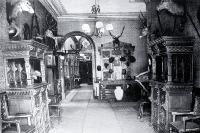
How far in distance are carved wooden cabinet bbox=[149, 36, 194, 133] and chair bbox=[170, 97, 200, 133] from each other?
236 mm

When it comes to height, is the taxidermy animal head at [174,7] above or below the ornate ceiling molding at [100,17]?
below

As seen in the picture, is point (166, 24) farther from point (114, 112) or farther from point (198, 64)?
point (114, 112)

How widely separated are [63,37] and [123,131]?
22.1 feet

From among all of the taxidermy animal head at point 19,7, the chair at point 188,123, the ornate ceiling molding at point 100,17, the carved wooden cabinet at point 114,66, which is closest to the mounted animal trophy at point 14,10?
the taxidermy animal head at point 19,7

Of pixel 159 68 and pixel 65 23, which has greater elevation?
pixel 65 23

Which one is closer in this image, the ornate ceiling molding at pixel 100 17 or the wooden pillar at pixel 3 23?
the wooden pillar at pixel 3 23

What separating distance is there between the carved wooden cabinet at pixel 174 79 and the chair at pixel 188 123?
236 millimetres

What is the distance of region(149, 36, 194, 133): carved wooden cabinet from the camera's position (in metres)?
4.84

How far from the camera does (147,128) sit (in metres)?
6.25

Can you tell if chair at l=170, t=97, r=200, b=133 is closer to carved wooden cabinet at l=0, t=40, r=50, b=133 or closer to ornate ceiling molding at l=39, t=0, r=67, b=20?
carved wooden cabinet at l=0, t=40, r=50, b=133

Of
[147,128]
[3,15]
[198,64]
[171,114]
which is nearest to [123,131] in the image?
[147,128]

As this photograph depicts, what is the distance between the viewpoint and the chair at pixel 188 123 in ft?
13.4

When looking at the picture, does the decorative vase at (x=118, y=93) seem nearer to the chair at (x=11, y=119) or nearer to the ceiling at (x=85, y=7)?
the ceiling at (x=85, y=7)

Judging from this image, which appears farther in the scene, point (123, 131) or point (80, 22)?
point (80, 22)
